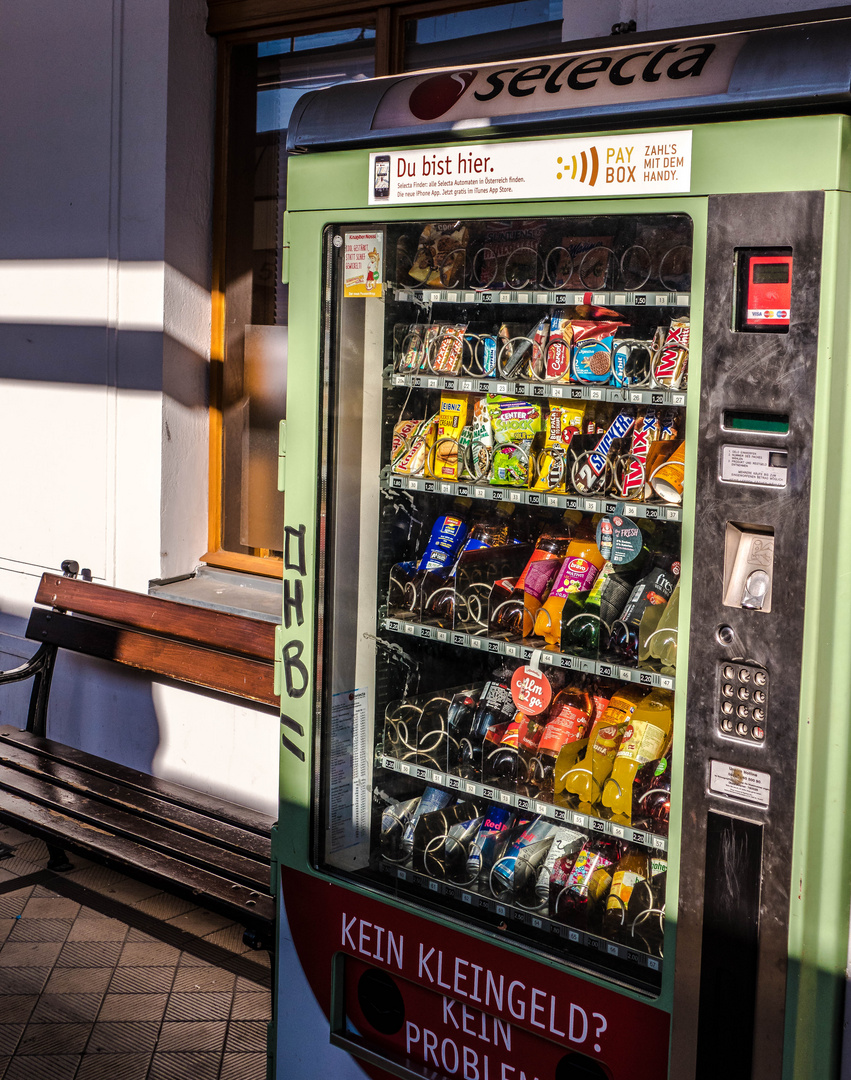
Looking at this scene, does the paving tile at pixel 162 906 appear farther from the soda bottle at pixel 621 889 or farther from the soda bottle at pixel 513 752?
the soda bottle at pixel 621 889

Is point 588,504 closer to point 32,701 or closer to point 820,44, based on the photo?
point 820,44

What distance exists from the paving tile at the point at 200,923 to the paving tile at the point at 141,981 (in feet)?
0.92

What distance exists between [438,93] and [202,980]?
2.58 m

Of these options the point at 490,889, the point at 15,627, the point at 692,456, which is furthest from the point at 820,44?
the point at 15,627

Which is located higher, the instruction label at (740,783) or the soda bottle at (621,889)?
the instruction label at (740,783)

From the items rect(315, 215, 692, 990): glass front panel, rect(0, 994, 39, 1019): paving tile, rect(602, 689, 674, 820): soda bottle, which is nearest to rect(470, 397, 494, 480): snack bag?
rect(315, 215, 692, 990): glass front panel

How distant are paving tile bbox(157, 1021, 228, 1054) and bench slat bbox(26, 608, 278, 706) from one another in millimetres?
977

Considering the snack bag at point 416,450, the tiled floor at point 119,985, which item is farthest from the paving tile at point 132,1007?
the snack bag at point 416,450

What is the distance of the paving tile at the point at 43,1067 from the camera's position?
9.03ft

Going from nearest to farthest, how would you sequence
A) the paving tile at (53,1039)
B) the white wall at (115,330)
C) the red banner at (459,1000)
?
the red banner at (459,1000)
the paving tile at (53,1039)
the white wall at (115,330)

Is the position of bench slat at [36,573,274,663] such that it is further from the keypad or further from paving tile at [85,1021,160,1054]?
the keypad

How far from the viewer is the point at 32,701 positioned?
4.13 meters

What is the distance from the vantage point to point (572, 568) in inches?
91.3

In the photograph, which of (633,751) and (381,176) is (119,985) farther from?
(381,176)
